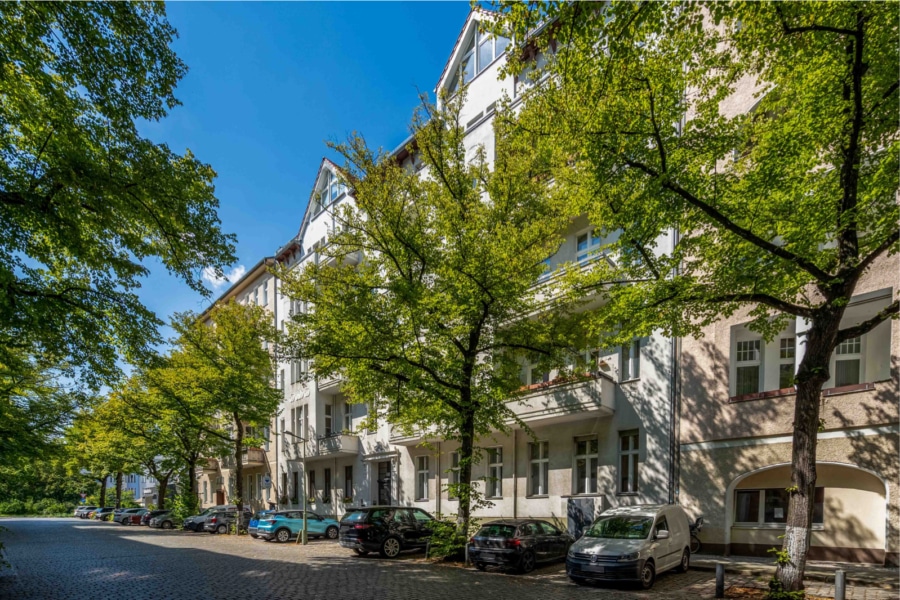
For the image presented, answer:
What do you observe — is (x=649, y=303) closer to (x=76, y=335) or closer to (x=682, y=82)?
(x=682, y=82)

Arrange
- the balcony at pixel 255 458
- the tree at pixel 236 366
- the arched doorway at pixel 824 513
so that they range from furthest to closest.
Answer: the balcony at pixel 255 458
the tree at pixel 236 366
the arched doorway at pixel 824 513

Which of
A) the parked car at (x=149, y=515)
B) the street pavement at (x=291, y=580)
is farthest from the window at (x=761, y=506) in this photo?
the parked car at (x=149, y=515)

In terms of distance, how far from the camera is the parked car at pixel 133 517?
43719 mm

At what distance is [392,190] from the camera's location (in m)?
15.7

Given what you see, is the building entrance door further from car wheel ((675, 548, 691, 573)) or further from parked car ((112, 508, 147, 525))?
parked car ((112, 508, 147, 525))

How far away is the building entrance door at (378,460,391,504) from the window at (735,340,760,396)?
18.8 meters

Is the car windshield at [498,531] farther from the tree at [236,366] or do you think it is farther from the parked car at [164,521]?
the parked car at [164,521]

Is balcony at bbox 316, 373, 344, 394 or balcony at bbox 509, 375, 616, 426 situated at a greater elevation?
balcony at bbox 509, 375, 616, 426

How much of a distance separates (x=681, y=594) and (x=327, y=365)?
10054 mm

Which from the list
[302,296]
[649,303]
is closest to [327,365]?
[302,296]

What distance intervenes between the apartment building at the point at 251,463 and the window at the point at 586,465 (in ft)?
75.3

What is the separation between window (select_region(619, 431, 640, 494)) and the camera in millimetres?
17234

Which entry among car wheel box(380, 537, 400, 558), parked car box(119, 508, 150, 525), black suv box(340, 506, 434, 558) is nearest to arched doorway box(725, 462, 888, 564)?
black suv box(340, 506, 434, 558)

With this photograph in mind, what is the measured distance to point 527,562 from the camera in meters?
13.9
